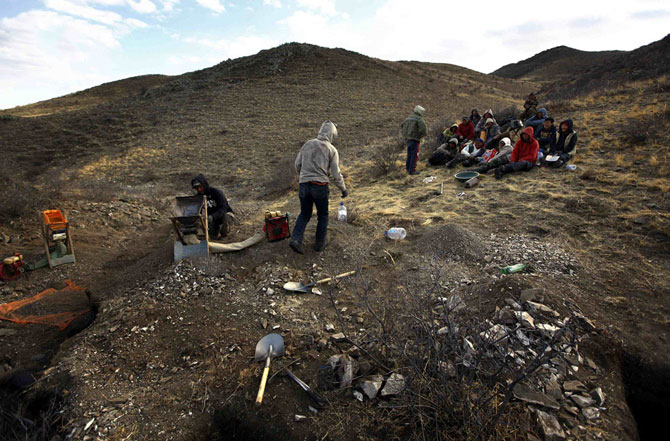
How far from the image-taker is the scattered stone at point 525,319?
270 centimetres

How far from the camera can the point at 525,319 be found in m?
2.75

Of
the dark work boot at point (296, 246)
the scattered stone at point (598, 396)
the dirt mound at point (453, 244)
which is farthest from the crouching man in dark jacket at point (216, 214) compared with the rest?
the scattered stone at point (598, 396)

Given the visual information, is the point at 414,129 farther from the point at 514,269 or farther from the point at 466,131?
the point at 514,269

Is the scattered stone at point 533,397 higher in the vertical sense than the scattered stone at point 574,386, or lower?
higher

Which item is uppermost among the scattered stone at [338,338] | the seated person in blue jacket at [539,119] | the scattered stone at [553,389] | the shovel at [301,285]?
the seated person in blue jacket at [539,119]

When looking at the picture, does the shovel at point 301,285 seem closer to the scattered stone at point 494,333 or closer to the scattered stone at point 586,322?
the scattered stone at point 494,333

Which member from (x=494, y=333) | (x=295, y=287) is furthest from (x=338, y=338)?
(x=494, y=333)

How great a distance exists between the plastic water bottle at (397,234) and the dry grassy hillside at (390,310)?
0.43ft

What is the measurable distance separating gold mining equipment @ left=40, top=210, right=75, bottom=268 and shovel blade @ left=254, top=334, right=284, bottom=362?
11.7 feet

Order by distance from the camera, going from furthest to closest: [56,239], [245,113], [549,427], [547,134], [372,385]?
[245,113] < [547,134] < [56,239] < [372,385] < [549,427]

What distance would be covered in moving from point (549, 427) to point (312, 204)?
127 inches

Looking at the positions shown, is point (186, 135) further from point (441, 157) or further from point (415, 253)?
point (415, 253)

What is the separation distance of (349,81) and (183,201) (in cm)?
2274

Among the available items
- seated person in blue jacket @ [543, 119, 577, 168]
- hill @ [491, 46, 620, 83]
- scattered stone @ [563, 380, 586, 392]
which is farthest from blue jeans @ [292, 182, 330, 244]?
hill @ [491, 46, 620, 83]
